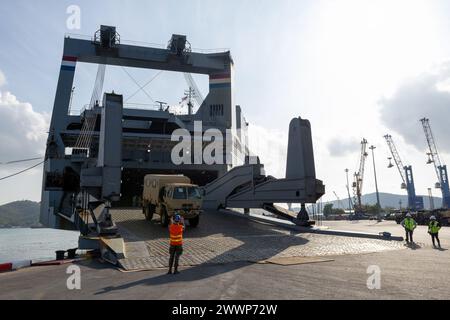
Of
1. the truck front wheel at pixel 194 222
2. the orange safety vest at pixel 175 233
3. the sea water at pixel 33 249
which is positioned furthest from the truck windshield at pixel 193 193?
the orange safety vest at pixel 175 233

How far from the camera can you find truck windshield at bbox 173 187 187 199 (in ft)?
58.2

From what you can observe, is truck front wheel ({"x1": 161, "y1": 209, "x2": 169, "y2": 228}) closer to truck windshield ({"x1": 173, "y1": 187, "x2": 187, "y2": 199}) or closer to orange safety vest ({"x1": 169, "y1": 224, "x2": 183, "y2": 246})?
truck windshield ({"x1": 173, "y1": 187, "x2": 187, "y2": 199})

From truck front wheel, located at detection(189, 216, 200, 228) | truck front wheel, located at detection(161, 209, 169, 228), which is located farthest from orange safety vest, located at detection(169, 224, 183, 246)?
truck front wheel, located at detection(189, 216, 200, 228)

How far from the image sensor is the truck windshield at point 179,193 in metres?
17.7

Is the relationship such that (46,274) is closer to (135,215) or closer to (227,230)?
(227,230)

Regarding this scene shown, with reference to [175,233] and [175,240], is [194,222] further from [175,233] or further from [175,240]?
[175,233]

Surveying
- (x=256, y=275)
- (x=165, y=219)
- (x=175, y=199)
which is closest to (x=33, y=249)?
(x=165, y=219)

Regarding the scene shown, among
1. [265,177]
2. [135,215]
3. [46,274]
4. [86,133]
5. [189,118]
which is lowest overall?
[46,274]

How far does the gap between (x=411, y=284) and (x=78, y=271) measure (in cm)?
917

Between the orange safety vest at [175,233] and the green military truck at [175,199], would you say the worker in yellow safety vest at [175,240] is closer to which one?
the orange safety vest at [175,233]

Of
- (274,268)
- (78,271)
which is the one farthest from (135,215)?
(274,268)

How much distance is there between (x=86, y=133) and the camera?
40438 mm
